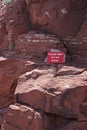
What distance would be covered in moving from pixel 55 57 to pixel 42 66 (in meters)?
0.29

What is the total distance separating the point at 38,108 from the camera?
4770mm

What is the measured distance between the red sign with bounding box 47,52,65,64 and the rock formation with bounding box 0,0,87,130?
0.11 meters

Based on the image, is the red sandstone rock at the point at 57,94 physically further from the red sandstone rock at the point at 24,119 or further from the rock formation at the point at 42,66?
the red sandstone rock at the point at 24,119

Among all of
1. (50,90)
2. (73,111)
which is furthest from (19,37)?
(73,111)

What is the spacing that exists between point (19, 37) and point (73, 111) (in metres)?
2.40

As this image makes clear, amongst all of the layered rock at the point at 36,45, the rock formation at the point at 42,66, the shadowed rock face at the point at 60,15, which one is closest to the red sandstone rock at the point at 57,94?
the rock formation at the point at 42,66

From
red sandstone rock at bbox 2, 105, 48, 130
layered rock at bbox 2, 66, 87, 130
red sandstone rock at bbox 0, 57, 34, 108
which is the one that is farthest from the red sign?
red sandstone rock at bbox 2, 105, 48, 130

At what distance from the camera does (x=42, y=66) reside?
5602 mm

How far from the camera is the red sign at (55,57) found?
5.52 m

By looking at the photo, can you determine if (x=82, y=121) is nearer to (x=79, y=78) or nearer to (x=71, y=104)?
(x=71, y=104)

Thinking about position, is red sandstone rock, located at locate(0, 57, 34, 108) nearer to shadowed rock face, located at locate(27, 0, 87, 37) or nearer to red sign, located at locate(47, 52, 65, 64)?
red sign, located at locate(47, 52, 65, 64)

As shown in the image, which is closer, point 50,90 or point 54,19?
point 50,90

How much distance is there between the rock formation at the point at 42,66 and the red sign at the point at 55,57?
106 millimetres

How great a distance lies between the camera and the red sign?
5.52 metres
